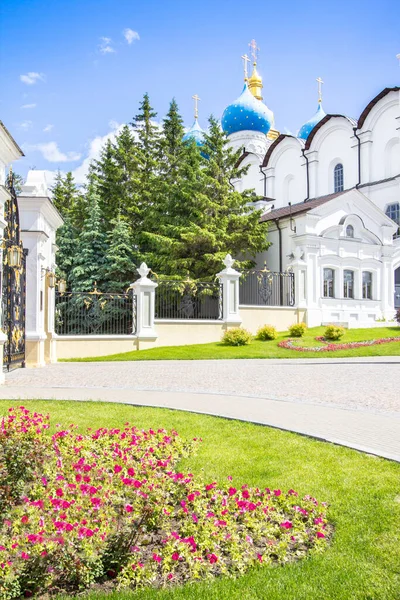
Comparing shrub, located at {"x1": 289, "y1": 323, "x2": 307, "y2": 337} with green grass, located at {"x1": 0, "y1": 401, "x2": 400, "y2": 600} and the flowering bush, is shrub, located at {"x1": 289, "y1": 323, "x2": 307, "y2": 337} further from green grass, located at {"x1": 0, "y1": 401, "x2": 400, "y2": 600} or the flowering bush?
the flowering bush

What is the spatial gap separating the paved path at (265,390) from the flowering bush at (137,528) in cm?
197

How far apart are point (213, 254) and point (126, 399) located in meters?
17.1

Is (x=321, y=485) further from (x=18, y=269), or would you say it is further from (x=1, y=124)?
(x=18, y=269)

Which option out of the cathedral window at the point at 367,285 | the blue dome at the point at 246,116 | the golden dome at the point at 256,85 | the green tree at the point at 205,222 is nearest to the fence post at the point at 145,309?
the green tree at the point at 205,222

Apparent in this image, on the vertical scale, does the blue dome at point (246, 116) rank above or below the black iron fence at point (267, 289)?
above

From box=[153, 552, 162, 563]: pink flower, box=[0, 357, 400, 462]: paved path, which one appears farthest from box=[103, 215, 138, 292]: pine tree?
box=[153, 552, 162, 563]: pink flower

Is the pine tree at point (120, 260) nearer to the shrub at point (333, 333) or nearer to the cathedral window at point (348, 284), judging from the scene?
the cathedral window at point (348, 284)

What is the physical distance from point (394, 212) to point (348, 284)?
574cm

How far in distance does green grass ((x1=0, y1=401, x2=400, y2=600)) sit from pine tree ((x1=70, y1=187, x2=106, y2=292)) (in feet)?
67.0

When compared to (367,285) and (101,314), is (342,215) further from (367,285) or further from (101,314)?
(101,314)

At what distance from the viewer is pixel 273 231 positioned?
28.8m

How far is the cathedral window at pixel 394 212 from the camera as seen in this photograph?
29.9 metres

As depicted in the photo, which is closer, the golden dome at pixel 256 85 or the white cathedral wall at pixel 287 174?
the white cathedral wall at pixel 287 174

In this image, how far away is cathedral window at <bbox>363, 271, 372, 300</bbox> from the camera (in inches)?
1115
